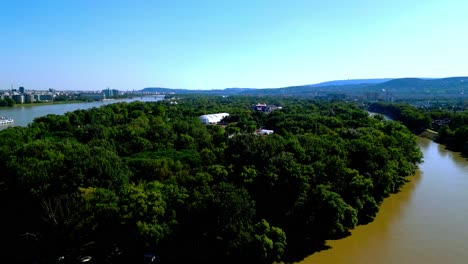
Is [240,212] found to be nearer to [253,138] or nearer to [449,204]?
[253,138]

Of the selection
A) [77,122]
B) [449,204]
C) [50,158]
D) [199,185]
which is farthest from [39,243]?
[77,122]

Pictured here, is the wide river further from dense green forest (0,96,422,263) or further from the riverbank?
the riverbank

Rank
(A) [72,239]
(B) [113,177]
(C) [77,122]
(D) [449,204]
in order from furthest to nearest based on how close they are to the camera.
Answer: (C) [77,122]
(D) [449,204]
(B) [113,177]
(A) [72,239]

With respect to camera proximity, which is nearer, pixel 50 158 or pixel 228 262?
pixel 228 262

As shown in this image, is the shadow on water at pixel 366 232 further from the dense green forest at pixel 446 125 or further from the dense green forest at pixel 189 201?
the dense green forest at pixel 446 125

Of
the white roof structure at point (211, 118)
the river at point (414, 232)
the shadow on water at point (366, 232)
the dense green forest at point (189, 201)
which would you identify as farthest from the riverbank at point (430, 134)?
the white roof structure at point (211, 118)

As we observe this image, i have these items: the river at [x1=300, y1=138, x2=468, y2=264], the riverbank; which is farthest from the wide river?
the riverbank

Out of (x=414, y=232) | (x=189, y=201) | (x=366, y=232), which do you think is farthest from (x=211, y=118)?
(x=189, y=201)

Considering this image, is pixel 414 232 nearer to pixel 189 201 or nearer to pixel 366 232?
pixel 366 232
